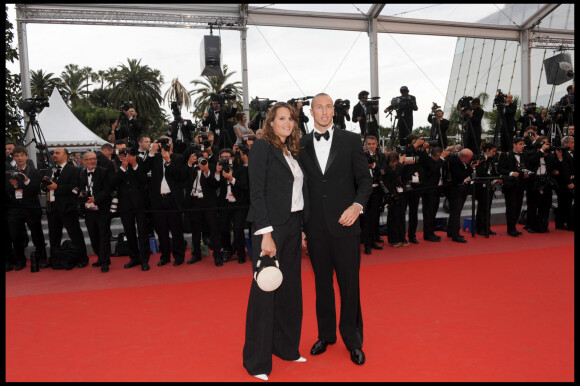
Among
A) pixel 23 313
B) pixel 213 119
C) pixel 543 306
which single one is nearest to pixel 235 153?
pixel 213 119

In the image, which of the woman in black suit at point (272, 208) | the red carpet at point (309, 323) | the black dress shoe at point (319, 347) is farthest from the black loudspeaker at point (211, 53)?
the black dress shoe at point (319, 347)

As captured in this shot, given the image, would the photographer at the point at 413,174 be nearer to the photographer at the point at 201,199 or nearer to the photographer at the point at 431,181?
the photographer at the point at 431,181

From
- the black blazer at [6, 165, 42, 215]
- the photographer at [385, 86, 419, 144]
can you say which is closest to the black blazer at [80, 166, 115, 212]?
the black blazer at [6, 165, 42, 215]

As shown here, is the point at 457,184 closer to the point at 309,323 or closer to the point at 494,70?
the point at 309,323

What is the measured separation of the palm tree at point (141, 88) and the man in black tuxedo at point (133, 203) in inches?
980

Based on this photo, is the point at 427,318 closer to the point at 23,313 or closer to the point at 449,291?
the point at 449,291

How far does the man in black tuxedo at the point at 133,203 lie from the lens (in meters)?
5.89

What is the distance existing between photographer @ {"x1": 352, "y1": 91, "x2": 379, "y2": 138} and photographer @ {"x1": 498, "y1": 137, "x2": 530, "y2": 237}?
2.57 meters

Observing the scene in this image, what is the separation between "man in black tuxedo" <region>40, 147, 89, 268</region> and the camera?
19.7 feet

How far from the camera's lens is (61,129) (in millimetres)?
15477

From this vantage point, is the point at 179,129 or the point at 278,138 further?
the point at 179,129

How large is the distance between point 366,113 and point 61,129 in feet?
36.2

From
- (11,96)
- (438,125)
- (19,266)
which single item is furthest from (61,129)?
(438,125)

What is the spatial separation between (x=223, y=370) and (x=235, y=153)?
385cm
